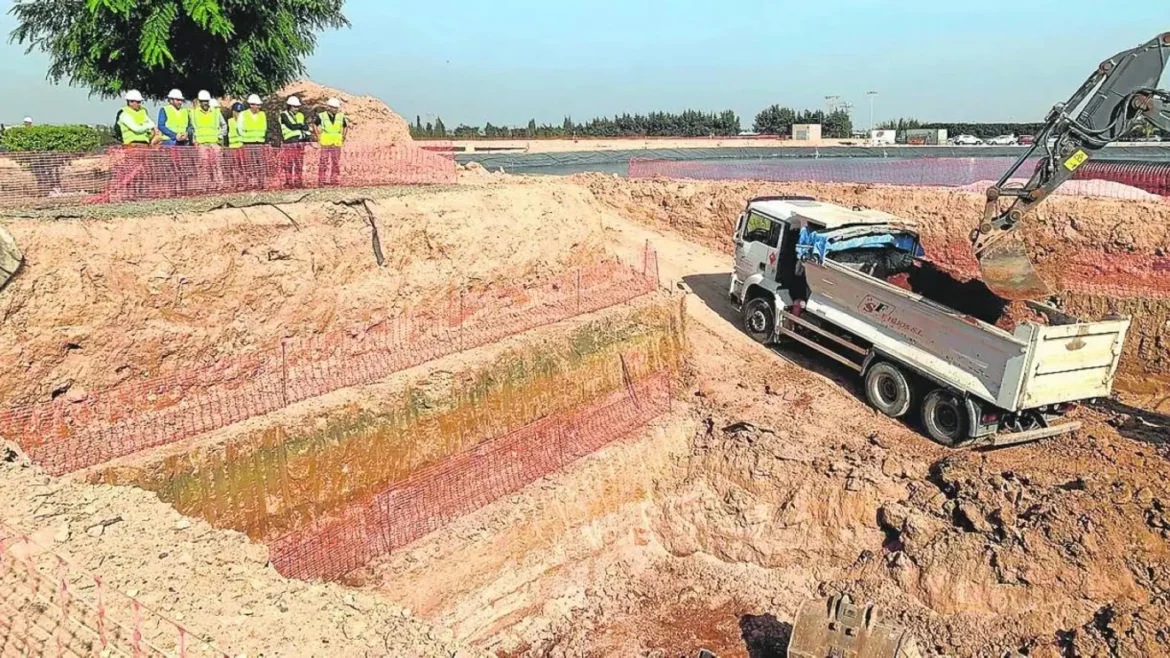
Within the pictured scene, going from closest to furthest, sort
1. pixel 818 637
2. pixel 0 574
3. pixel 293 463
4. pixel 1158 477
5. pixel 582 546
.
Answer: pixel 0 574
pixel 818 637
pixel 293 463
pixel 1158 477
pixel 582 546

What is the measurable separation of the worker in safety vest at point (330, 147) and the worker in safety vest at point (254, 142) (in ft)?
3.03

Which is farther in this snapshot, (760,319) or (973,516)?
(760,319)

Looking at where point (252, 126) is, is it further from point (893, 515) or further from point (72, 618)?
point (893, 515)

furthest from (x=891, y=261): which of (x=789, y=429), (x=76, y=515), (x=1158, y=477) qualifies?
(x=76, y=515)

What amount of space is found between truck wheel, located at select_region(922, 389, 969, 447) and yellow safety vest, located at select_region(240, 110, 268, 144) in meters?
10.8

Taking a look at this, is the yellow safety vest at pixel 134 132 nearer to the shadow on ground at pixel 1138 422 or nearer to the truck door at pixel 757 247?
the truck door at pixel 757 247

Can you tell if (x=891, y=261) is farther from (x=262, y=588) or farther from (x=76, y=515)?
(x=76, y=515)

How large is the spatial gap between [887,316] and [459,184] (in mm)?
7647

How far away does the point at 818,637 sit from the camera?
7359 mm

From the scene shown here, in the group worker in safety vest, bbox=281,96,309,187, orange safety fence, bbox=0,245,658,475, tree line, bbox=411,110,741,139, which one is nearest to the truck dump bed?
orange safety fence, bbox=0,245,658,475

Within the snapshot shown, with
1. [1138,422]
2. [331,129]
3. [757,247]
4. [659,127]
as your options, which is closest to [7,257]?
[331,129]

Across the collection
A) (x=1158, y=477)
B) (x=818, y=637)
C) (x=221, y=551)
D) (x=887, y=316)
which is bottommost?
(x=818, y=637)

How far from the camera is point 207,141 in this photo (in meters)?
11.8

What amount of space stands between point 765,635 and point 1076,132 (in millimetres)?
7758
